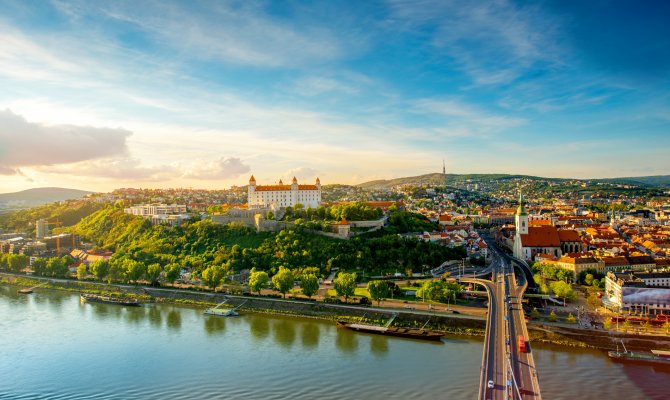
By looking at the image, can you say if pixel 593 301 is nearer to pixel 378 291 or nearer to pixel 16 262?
pixel 378 291

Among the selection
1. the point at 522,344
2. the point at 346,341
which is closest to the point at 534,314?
the point at 522,344

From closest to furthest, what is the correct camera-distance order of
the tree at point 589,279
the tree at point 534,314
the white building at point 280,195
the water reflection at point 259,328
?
1. the water reflection at point 259,328
2. the tree at point 534,314
3. the tree at point 589,279
4. the white building at point 280,195

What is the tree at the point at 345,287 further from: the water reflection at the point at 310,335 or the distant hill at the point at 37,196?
the distant hill at the point at 37,196

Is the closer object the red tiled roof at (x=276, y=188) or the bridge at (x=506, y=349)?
the bridge at (x=506, y=349)

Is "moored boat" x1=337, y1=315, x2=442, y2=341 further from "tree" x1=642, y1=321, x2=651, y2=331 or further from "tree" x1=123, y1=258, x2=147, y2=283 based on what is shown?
"tree" x1=123, y1=258, x2=147, y2=283

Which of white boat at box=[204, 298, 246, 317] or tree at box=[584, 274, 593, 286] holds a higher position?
tree at box=[584, 274, 593, 286]

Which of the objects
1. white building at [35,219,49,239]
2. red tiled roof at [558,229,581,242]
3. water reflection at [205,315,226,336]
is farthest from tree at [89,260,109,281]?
red tiled roof at [558,229,581,242]

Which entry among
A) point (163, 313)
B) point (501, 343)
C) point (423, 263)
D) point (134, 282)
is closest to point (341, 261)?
point (423, 263)

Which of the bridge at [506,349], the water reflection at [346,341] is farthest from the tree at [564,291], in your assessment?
the water reflection at [346,341]

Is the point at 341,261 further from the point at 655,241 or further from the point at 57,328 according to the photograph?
the point at 655,241
